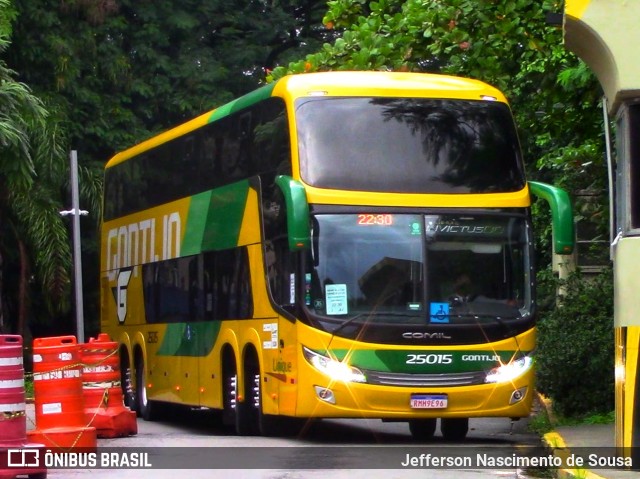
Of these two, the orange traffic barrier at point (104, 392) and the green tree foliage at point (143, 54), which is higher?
the green tree foliage at point (143, 54)

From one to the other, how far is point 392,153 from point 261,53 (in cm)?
2019

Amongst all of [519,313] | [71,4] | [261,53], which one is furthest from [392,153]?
[261,53]

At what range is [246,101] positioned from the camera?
59.0 ft

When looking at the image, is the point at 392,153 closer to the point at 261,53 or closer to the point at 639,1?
the point at 639,1

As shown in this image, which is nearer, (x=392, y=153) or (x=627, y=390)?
(x=627, y=390)

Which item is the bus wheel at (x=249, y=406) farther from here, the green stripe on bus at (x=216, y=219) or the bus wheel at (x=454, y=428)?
the bus wheel at (x=454, y=428)

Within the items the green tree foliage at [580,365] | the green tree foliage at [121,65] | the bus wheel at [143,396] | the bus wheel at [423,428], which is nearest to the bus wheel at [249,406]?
the bus wheel at [423,428]

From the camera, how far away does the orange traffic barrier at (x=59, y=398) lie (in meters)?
13.8

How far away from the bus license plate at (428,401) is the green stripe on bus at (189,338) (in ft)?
12.9

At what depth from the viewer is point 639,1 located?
39.5ft

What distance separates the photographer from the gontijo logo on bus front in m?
20.8

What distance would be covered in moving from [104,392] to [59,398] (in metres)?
2.59

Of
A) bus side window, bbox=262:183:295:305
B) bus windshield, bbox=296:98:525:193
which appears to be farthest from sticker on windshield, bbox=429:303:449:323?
bus side window, bbox=262:183:295:305

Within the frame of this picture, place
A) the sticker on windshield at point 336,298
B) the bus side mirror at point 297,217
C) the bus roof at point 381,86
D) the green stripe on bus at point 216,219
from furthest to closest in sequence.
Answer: the green stripe on bus at point 216,219, the bus roof at point 381,86, the sticker on windshield at point 336,298, the bus side mirror at point 297,217
